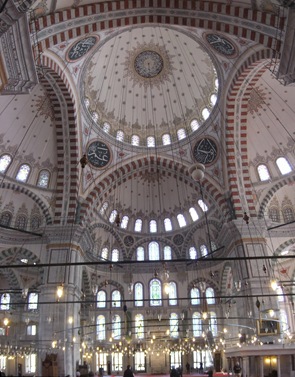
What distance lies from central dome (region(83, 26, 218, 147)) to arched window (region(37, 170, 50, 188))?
402 cm

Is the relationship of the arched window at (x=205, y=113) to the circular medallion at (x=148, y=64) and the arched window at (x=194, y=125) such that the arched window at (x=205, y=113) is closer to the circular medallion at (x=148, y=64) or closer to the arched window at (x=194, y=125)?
the arched window at (x=194, y=125)

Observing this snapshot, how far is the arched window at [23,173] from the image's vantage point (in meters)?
19.6

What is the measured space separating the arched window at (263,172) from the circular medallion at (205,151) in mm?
2484

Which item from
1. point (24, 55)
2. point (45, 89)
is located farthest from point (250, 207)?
point (24, 55)

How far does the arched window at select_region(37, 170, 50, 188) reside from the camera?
20125mm

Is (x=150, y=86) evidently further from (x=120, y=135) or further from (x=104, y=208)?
(x=104, y=208)

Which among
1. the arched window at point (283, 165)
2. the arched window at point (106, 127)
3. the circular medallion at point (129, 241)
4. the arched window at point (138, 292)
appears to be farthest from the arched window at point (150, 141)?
the arched window at point (138, 292)

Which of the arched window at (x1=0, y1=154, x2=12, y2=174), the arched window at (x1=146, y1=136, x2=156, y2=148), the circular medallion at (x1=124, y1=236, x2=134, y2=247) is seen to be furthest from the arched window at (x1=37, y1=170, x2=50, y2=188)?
the circular medallion at (x1=124, y1=236, x2=134, y2=247)

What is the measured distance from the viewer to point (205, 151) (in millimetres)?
20781

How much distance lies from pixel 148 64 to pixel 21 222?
1138 centimetres

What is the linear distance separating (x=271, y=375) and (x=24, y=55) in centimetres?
1359

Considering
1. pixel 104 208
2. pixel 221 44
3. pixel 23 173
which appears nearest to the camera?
pixel 221 44

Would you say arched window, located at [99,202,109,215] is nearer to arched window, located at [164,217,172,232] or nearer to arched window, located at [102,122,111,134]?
arched window, located at [164,217,172,232]

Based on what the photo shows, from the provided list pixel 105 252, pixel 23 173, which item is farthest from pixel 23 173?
pixel 105 252
